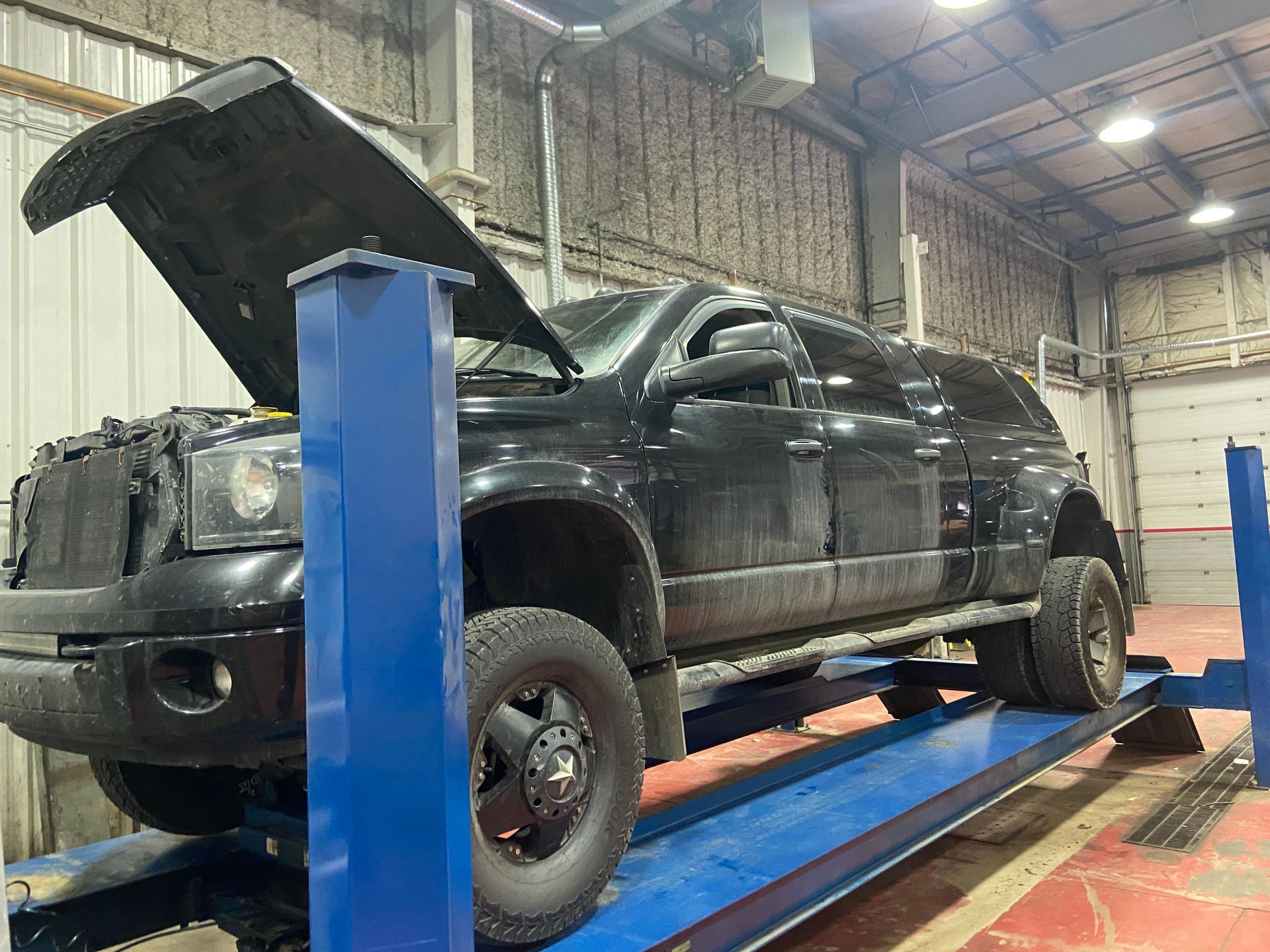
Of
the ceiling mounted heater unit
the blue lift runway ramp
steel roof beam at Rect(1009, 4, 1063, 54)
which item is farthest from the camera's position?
steel roof beam at Rect(1009, 4, 1063, 54)

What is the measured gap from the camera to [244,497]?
1838 mm

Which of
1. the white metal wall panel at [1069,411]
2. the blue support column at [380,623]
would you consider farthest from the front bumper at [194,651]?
the white metal wall panel at [1069,411]

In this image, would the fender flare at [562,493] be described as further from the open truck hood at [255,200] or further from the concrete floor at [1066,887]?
the concrete floor at [1066,887]

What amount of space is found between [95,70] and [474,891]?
4.79 meters

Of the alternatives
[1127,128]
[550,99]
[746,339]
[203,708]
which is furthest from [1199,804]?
[1127,128]

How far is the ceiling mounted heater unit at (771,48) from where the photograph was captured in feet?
24.7

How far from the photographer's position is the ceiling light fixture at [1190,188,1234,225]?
42.7 ft

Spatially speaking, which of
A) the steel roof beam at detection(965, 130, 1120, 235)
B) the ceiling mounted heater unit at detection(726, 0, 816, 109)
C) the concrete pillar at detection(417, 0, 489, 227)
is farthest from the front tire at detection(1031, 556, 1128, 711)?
the steel roof beam at detection(965, 130, 1120, 235)

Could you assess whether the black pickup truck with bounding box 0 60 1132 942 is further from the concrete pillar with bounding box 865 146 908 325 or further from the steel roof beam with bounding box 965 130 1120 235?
the steel roof beam with bounding box 965 130 1120 235

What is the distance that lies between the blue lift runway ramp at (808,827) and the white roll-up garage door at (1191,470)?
13.3 m

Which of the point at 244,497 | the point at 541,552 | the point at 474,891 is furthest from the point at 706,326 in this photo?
the point at 474,891

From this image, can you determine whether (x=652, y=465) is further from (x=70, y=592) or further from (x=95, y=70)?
(x=95, y=70)

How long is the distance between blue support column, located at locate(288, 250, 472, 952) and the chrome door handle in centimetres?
190

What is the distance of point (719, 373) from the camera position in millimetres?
2588
